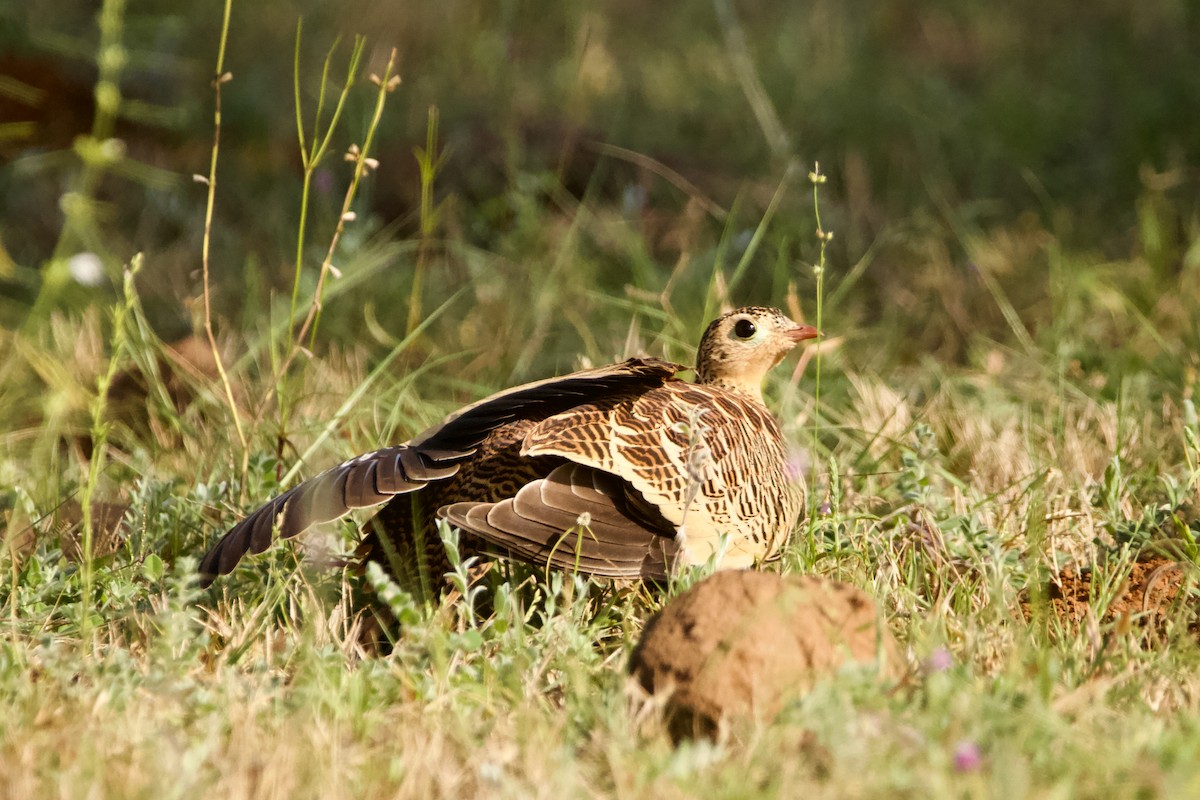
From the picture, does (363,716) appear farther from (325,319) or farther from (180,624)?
(325,319)

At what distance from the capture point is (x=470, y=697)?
2.59 meters

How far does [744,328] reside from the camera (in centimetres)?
374

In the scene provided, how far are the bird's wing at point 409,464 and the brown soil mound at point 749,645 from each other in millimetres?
681

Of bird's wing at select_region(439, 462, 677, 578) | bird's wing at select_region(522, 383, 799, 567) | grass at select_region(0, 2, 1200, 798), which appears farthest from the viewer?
bird's wing at select_region(522, 383, 799, 567)

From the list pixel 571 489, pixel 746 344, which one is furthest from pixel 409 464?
pixel 746 344

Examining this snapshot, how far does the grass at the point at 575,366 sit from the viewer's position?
231cm

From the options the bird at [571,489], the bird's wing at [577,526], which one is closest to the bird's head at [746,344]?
the bird at [571,489]

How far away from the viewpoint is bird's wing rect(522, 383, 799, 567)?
2.97 m

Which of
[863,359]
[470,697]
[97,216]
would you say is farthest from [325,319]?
[470,697]

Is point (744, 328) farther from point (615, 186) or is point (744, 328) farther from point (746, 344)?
point (615, 186)

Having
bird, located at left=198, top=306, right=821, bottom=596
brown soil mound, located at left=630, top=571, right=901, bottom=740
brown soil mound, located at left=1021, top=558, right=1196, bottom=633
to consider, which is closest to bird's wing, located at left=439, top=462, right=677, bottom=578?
bird, located at left=198, top=306, right=821, bottom=596

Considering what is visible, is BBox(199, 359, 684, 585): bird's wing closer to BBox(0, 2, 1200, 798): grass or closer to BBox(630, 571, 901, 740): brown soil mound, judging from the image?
BBox(0, 2, 1200, 798): grass

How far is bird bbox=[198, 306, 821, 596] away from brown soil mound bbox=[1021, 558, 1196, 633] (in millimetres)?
636

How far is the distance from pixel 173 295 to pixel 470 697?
371 cm
